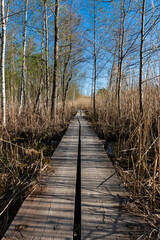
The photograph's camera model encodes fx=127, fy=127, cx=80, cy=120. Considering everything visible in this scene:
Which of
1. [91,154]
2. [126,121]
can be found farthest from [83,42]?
[91,154]

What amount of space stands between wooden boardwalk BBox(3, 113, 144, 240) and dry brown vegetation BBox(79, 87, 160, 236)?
0.12 m

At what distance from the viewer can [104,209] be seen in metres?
0.88

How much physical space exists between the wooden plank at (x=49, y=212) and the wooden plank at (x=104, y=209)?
4.1 inches

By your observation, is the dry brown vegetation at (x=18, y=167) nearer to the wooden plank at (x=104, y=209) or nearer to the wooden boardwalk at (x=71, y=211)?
the wooden boardwalk at (x=71, y=211)

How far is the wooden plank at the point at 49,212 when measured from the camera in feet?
2.34

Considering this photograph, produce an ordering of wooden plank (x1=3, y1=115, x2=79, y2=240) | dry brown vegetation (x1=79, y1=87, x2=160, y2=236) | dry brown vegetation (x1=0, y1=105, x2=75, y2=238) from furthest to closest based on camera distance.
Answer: dry brown vegetation (x1=0, y1=105, x2=75, y2=238) < dry brown vegetation (x1=79, y1=87, x2=160, y2=236) < wooden plank (x1=3, y1=115, x2=79, y2=240)

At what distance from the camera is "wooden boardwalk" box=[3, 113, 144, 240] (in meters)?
0.71

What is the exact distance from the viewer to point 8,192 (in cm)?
119

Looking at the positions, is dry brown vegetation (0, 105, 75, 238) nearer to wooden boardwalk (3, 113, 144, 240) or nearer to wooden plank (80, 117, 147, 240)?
wooden boardwalk (3, 113, 144, 240)

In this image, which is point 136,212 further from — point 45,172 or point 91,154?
point 91,154

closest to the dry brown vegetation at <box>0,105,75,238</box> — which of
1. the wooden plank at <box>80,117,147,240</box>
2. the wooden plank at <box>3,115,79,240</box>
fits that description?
the wooden plank at <box>3,115,79,240</box>

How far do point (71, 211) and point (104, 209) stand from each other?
0.23 metres

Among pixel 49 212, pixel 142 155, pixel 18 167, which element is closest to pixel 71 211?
pixel 49 212

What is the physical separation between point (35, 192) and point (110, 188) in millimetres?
638
